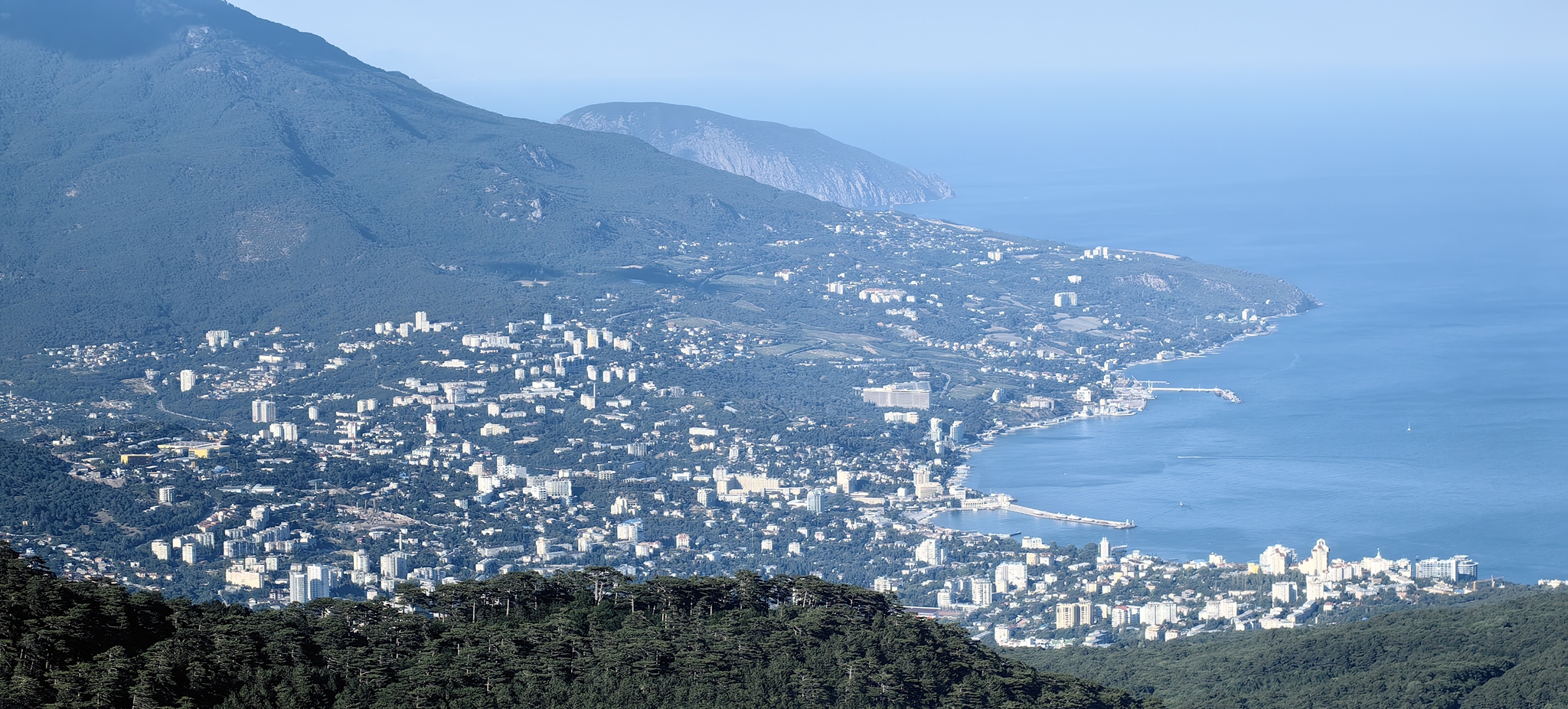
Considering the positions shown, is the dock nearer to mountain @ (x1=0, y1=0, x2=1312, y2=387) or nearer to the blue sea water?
the blue sea water

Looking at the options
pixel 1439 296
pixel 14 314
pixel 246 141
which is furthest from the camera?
pixel 1439 296

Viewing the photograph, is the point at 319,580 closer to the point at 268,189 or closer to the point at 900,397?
the point at 900,397

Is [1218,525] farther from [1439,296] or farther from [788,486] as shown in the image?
[1439,296]

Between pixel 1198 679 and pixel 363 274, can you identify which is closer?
pixel 1198 679

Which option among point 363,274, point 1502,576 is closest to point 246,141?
point 363,274

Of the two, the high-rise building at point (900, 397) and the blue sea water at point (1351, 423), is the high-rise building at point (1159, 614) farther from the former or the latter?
the high-rise building at point (900, 397)

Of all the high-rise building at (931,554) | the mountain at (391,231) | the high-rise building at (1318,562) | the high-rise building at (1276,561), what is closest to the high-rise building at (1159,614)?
the high-rise building at (1276,561)

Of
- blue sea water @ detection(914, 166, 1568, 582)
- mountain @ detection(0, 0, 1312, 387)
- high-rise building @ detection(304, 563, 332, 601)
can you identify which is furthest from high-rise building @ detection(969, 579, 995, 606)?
mountain @ detection(0, 0, 1312, 387)

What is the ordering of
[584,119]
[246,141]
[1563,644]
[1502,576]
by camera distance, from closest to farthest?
1. [1563,644]
2. [1502,576]
3. [246,141]
4. [584,119]
